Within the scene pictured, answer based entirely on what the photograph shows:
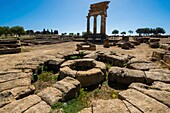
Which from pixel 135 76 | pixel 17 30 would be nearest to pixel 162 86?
pixel 135 76

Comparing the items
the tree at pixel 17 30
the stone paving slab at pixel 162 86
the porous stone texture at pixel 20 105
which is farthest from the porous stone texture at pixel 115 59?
the tree at pixel 17 30

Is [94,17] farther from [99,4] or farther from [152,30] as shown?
[152,30]

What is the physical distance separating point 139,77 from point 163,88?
0.89 metres

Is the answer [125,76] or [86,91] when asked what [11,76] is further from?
[125,76]

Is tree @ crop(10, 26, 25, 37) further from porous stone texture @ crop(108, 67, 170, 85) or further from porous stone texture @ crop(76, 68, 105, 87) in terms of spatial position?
porous stone texture @ crop(108, 67, 170, 85)

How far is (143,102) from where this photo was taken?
282 centimetres

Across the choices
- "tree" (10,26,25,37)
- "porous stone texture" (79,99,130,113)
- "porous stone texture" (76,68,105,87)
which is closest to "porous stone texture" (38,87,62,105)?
"porous stone texture" (79,99,130,113)

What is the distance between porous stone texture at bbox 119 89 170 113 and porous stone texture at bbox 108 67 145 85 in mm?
1136

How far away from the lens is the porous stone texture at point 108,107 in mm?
2643

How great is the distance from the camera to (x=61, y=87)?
12.1 feet

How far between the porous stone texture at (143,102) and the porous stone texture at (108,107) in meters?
0.23

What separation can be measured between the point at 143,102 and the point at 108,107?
731mm

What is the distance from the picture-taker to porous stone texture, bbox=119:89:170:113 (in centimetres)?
258

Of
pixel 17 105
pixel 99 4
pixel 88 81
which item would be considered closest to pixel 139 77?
pixel 88 81
